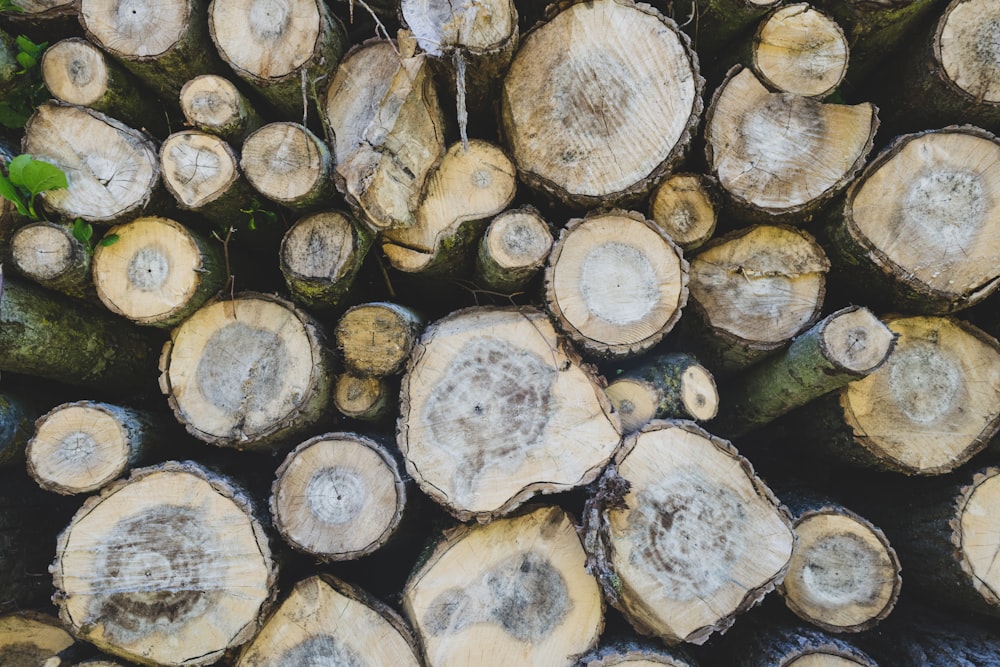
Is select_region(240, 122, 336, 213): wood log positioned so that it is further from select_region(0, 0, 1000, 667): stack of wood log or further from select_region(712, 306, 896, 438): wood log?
select_region(712, 306, 896, 438): wood log

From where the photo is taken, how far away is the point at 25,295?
7.43ft

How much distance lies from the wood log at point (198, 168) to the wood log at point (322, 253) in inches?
10.8

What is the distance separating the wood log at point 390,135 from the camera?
6.98ft

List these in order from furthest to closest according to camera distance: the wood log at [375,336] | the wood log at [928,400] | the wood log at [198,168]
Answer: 1. the wood log at [928,400]
2. the wood log at [375,336]
3. the wood log at [198,168]

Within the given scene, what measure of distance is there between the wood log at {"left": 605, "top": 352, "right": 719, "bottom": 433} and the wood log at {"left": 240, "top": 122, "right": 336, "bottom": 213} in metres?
1.29

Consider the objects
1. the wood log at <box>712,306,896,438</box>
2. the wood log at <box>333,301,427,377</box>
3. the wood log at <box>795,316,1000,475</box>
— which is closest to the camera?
the wood log at <box>712,306,896,438</box>

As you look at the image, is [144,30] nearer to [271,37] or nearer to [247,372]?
[271,37]

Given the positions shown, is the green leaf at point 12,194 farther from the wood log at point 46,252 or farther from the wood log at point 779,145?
the wood log at point 779,145

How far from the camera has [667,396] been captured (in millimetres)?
2307

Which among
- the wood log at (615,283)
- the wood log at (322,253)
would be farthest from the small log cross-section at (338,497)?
the wood log at (615,283)

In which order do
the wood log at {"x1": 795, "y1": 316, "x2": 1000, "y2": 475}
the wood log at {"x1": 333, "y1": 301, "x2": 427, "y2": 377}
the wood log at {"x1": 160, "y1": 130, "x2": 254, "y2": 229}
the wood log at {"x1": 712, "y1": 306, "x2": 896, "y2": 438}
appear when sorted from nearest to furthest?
the wood log at {"x1": 712, "y1": 306, "x2": 896, "y2": 438} < the wood log at {"x1": 160, "y1": 130, "x2": 254, "y2": 229} < the wood log at {"x1": 333, "y1": 301, "x2": 427, "y2": 377} < the wood log at {"x1": 795, "y1": 316, "x2": 1000, "y2": 475}

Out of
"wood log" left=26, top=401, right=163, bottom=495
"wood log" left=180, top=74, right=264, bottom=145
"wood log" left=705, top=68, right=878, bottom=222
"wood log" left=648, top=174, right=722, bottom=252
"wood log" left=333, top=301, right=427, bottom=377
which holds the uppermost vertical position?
"wood log" left=180, top=74, right=264, bottom=145

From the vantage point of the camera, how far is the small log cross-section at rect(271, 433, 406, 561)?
2.11m

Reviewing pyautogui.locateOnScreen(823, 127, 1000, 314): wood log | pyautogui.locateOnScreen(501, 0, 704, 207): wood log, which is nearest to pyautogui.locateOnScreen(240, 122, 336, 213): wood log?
pyautogui.locateOnScreen(501, 0, 704, 207): wood log
